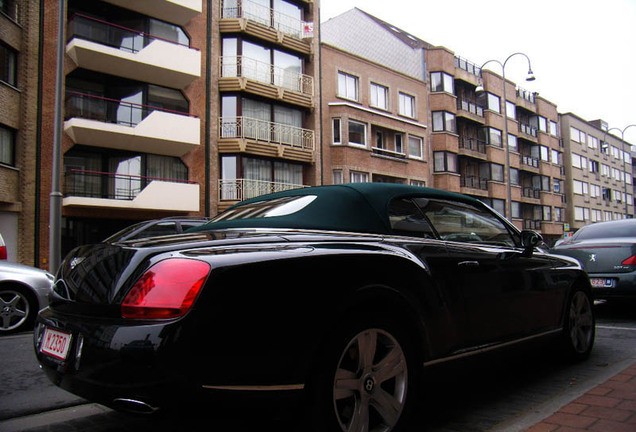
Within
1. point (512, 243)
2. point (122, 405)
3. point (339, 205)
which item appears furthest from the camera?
point (512, 243)

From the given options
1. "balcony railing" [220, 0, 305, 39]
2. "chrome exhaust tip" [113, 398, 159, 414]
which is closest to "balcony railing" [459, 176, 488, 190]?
"balcony railing" [220, 0, 305, 39]

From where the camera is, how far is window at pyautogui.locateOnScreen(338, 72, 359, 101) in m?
28.7

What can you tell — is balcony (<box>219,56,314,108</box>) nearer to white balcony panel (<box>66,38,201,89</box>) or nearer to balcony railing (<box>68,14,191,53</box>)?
white balcony panel (<box>66,38,201,89</box>)

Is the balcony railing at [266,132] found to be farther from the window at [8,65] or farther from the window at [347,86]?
the window at [8,65]

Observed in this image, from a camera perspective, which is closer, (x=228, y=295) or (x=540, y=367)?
(x=228, y=295)

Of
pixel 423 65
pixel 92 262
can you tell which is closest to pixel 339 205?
pixel 92 262

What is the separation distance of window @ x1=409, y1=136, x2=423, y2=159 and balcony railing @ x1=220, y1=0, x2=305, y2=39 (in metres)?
10.5

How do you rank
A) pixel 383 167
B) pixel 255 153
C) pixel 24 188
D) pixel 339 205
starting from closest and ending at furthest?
pixel 339 205, pixel 24 188, pixel 255 153, pixel 383 167

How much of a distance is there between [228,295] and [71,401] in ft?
7.34

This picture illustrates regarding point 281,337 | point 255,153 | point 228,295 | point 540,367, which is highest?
point 255,153

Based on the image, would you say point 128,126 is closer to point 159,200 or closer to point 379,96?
point 159,200

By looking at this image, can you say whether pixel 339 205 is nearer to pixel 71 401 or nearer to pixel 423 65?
pixel 71 401

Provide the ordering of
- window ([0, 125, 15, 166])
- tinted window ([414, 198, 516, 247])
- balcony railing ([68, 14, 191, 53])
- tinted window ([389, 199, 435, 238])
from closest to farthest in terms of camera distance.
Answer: tinted window ([389, 199, 435, 238]) < tinted window ([414, 198, 516, 247]) < window ([0, 125, 15, 166]) < balcony railing ([68, 14, 191, 53])

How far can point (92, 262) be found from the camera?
8.07ft
